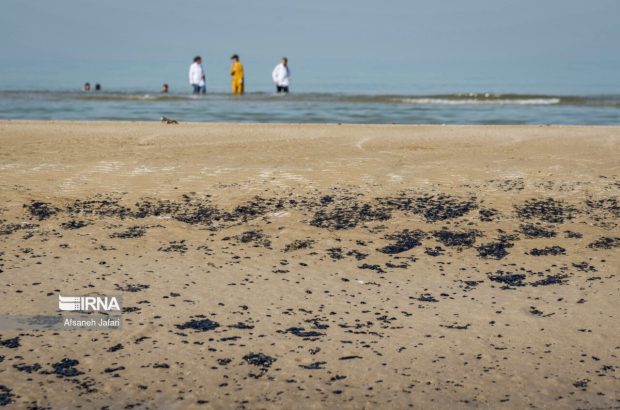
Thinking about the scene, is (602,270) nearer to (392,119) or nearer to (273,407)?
(273,407)

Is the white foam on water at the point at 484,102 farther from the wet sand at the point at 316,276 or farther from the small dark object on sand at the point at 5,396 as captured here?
the small dark object on sand at the point at 5,396

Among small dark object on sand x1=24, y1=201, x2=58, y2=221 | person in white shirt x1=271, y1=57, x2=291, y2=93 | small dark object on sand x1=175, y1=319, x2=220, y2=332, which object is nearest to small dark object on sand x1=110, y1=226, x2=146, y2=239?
small dark object on sand x1=24, y1=201, x2=58, y2=221

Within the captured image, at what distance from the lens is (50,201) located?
7055mm

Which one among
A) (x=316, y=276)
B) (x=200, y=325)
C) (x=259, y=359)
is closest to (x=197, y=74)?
(x=316, y=276)

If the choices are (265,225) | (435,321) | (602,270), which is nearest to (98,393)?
(435,321)

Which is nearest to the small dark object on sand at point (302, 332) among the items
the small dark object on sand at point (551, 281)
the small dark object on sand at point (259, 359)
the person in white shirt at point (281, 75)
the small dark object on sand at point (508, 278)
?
the small dark object on sand at point (259, 359)

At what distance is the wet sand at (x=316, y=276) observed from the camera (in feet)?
11.9

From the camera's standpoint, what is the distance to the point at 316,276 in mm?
5207

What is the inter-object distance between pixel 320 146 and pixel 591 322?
20.8 ft

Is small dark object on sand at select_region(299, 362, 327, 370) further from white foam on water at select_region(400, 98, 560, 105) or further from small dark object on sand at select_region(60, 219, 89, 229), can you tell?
white foam on water at select_region(400, 98, 560, 105)

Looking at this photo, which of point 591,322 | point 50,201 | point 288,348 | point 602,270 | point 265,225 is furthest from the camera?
point 50,201
